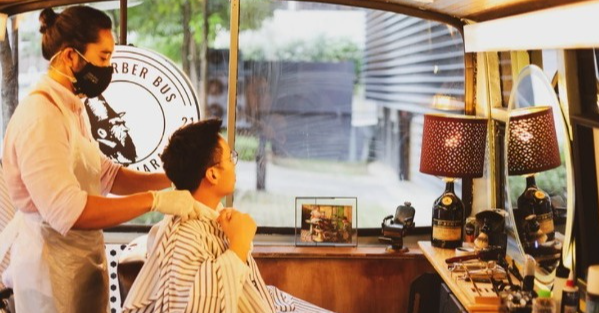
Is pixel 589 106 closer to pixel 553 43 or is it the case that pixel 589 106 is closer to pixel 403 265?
pixel 553 43

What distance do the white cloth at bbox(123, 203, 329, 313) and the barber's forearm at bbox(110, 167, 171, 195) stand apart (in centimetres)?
46

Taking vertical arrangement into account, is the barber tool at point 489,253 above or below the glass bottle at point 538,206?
below

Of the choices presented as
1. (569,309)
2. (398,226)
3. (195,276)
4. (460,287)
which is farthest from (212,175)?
(398,226)

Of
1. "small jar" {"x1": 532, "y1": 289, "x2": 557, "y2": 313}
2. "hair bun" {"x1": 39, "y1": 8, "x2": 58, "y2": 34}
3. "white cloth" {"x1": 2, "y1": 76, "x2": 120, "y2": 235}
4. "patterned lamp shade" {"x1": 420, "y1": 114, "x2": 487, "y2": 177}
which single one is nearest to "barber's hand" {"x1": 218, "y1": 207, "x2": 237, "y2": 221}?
"white cloth" {"x1": 2, "y1": 76, "x2": 120, "y2": 235}

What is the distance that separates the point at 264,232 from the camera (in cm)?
453

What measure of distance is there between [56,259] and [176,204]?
547mm

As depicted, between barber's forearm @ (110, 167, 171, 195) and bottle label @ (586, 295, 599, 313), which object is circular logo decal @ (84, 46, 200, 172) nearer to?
barber's forearm @ (110, 167, 171, 195)

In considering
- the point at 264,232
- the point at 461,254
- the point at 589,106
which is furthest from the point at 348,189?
the point at 589,106

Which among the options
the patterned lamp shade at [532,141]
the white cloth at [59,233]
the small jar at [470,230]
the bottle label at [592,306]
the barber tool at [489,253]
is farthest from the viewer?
the small jar at [470,230]

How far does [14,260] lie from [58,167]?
0.49 metres

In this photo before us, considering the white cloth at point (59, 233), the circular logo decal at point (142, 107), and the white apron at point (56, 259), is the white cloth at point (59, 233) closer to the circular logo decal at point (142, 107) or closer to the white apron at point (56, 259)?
the white apron at point (56, 259)

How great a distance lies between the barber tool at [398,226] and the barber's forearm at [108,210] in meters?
1.87

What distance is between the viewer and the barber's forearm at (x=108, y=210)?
8.51ft

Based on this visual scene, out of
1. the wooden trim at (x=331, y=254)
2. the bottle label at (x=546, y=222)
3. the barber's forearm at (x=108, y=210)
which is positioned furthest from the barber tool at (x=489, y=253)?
the barber's forearm at (x=108, y=210)
